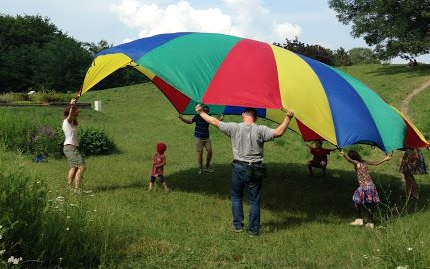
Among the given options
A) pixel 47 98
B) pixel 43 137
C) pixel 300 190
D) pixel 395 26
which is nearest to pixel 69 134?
pixel 300 190

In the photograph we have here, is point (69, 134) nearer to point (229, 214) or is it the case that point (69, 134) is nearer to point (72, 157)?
point (72, 157)

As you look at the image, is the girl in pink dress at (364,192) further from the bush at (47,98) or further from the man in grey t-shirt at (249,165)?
the bush at (47,98)

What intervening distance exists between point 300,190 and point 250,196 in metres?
3.70

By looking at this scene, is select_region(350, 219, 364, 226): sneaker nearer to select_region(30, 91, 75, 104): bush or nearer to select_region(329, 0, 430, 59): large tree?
select_region(30, 91, 75, 104): bush

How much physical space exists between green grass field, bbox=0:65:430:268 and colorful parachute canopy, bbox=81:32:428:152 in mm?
1209

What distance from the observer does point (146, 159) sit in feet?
45.4

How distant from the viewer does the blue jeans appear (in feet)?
21.6

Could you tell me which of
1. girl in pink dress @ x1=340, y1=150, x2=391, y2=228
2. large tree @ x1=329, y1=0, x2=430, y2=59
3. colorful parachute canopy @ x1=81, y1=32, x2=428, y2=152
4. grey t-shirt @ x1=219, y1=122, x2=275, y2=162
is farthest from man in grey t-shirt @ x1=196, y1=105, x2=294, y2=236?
large tree @ x1=329, y1=0, x2=430, y2=59

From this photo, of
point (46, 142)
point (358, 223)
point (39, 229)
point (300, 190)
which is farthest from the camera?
point (46, 142)

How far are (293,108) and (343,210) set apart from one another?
105 inches

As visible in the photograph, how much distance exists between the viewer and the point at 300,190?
1008 centimetres

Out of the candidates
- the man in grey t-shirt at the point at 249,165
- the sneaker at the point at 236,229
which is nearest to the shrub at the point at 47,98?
the man in grey t-shirt at the point at 249,165

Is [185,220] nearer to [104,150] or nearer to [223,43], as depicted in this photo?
[223,43]

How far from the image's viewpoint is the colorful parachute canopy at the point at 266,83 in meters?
7.14
